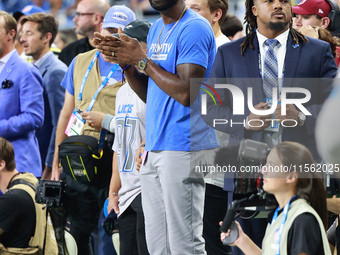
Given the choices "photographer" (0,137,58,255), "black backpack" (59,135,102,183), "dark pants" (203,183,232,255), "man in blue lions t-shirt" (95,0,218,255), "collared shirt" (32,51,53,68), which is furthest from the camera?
"collared shirt" (32,51,53,68)

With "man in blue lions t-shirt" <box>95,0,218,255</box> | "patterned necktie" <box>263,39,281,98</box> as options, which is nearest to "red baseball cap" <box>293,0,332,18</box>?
"man in blue lions t-shirt" <box>95,0,218,255</box>

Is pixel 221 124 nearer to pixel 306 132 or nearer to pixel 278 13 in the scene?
pixel 306 132

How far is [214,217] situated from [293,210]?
1144 mm

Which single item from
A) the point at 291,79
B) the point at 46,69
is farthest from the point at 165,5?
the point at 46,69

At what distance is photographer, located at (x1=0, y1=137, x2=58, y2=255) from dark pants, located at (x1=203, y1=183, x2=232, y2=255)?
135 cm

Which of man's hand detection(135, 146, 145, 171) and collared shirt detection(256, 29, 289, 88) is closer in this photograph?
collared shirt detection(256, 29, 289, 88)

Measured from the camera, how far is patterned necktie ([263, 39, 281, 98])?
321 centimetres

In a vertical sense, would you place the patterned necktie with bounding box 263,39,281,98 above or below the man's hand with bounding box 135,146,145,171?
above

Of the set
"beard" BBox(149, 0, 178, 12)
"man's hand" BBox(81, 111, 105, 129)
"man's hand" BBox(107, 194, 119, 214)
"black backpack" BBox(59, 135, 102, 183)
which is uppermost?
"beard" BBox(149, 0, 178, 12)

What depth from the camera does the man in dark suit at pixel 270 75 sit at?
3152mm

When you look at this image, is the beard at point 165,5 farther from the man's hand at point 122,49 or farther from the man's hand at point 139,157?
the man's hand at point 139,157

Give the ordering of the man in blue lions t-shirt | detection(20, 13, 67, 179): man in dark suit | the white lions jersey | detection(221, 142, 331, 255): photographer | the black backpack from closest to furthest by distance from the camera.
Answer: detection(221, 142, 331, 255): photographer, the man in blue lions t-shirt, the white lions jersey, the black backpack, detection(20, 13, 67, 179): man in dark suit

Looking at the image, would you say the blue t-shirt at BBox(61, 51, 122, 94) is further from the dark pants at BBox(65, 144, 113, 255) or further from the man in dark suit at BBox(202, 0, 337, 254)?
the man in dark suit at BBox(202, 0, 337, 254)

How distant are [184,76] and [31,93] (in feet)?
7.50
